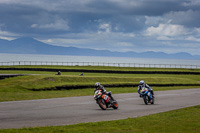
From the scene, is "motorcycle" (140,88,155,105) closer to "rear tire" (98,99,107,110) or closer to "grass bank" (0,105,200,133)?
"rear tire" (98,99,107,110)

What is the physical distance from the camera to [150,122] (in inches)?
591

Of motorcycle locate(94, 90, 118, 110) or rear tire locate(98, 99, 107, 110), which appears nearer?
motorcycle locate(94, 90, 118, 110)

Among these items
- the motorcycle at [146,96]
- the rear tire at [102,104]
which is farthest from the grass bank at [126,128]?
the motorcycle at [146,96]

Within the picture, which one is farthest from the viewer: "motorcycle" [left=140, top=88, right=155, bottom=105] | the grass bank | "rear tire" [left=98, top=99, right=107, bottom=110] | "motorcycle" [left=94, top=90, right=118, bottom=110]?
"motorcycle" [left=140, top=88, right=155, bottom=105]

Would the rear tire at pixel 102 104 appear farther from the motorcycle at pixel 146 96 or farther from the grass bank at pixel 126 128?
the grass bank at pixel 126 128

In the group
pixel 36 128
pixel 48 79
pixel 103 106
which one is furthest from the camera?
pixel 48 79

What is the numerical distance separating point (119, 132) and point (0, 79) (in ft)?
127

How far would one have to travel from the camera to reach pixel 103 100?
68.8ft

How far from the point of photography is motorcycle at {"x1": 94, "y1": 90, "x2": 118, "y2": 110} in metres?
20.4

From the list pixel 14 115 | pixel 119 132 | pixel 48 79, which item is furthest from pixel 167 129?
pixel 48 79

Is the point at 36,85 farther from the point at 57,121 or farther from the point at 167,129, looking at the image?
the point at 167,129

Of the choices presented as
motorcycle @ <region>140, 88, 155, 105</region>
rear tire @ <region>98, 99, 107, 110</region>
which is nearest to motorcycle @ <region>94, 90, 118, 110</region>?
rear tire @ <region>98, 99, 107, 110</region>

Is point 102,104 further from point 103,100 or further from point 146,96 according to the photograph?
point 146,96

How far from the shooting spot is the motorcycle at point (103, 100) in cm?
2036
